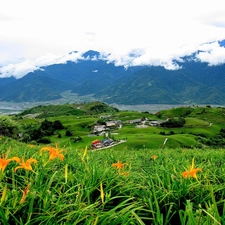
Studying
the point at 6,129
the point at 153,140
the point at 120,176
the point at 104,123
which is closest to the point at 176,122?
the point at 104,123

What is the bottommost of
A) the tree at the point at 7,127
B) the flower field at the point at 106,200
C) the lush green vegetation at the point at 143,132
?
the lush green vegetation at the point at 143,132

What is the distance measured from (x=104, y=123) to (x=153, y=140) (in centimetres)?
5036

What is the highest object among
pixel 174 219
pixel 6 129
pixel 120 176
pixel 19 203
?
pixel 19 203

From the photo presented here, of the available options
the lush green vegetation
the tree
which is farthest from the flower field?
the lush green vegetation

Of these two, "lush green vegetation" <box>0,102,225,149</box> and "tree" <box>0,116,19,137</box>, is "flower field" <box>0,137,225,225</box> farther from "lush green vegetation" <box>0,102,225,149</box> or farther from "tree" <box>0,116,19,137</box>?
"lush green vegetation" <box>0,102,225,149</box>

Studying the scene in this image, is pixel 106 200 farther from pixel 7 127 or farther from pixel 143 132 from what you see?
pixel 143 132

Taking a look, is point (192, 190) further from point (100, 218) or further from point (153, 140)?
point (153, 140)

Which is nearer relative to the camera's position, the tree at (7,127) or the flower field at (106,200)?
the flower field at (106,200)

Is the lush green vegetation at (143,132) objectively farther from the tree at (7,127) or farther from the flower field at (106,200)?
the flower field at (106,200)

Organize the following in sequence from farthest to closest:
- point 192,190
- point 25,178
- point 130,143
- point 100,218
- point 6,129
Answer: point 130,143 → point 6,129 → point 25,178 → point 192,190 → point 100,218

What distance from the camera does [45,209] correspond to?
2.63 metres

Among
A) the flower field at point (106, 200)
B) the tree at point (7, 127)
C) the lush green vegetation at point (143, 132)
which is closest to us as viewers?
the flower field at point (106, 200)

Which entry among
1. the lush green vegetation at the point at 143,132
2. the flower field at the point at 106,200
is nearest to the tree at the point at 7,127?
the lush green vegetation at the point at 143,132

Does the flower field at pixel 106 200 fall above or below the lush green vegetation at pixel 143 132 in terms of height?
above
